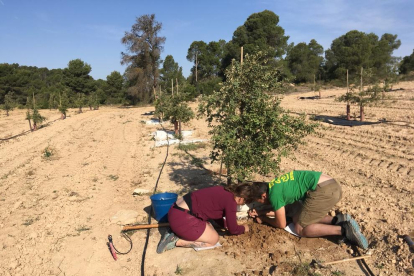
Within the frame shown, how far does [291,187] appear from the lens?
3.96 metres

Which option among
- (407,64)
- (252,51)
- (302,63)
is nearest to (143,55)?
(252,51)

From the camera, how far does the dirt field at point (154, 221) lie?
12.5 ft

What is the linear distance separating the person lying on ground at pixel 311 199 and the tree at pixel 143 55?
31188 millimetres

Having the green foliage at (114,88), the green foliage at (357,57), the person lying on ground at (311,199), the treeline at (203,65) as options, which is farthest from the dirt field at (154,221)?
the green foliage at (114,88)

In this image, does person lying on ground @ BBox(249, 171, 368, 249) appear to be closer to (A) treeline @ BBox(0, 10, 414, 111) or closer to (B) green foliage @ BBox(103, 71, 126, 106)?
(A) treeline @ BBox(0, 10, 414, 111)

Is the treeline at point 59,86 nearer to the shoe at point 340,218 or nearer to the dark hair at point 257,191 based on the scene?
the dark hair at point 257,191

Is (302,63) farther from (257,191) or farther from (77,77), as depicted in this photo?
(257,191)

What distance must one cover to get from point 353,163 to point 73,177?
7.04 meters

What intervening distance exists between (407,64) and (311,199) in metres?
42.5

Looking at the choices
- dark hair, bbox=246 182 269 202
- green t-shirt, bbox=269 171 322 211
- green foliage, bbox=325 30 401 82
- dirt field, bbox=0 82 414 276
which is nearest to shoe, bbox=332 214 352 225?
Result: dirt field, bbox=0 82 414 276

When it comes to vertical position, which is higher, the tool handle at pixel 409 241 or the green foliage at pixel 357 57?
the green foliage at pixel 357 57

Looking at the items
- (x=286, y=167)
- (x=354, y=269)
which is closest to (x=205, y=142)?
(x=286, y=167)

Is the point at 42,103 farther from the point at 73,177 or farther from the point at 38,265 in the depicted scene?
the point at 38,265

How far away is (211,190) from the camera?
3.98 metres
